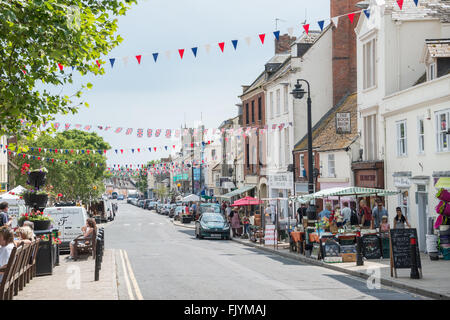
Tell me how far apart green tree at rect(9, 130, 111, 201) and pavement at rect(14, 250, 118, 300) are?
127 ft

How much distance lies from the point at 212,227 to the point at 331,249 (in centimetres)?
1511

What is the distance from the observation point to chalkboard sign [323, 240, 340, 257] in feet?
64.7

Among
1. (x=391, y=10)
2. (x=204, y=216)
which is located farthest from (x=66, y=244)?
(x=391, y=10)

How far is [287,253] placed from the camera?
23672 mm

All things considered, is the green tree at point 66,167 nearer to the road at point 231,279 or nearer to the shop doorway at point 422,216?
the road at point 231,279

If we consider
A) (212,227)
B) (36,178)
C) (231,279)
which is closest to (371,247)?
(231,279)

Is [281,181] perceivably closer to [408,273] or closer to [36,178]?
[36,178]

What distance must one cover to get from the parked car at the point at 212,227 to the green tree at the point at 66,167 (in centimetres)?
2398

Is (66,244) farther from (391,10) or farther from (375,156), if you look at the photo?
(391,10)

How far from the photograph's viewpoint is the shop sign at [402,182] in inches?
953

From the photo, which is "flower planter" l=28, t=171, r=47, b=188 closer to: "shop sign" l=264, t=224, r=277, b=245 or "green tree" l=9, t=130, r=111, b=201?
"shop sign" l=264, t=224, r=277, b=245

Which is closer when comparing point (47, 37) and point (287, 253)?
point (47, 37)

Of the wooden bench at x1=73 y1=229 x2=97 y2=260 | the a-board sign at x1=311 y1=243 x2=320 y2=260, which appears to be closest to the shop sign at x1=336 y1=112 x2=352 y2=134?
the a-board sign at x1=311 y1=243 x2=320 y2=260
